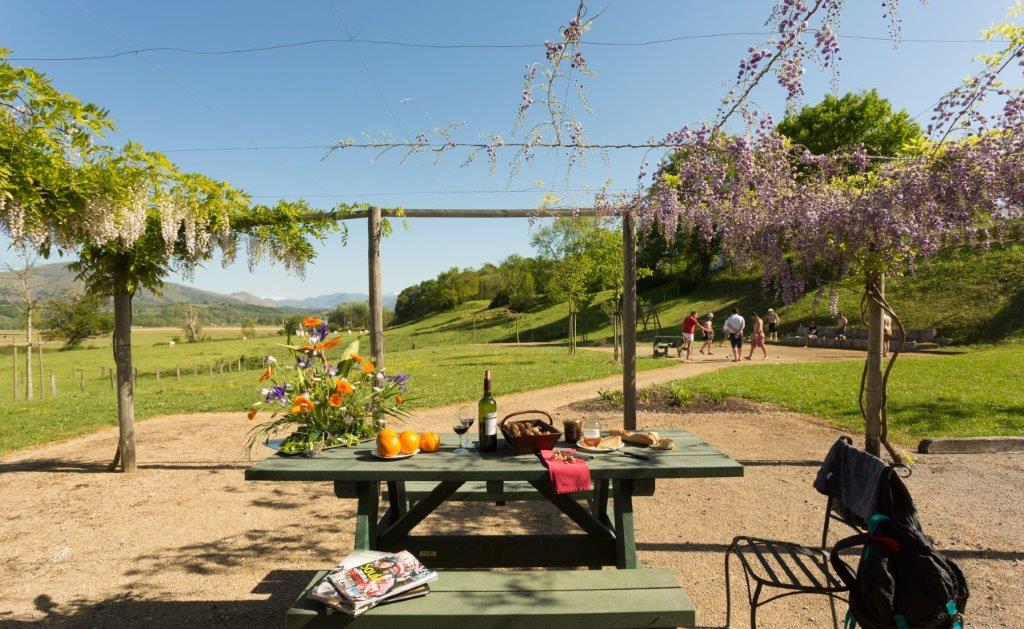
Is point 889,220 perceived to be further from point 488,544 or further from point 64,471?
point 64,471

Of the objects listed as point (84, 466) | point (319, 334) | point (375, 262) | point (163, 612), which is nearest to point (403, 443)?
point (319, 334)

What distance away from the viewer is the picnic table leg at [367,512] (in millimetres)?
3258

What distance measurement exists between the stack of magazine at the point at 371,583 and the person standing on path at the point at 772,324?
21.5 metres

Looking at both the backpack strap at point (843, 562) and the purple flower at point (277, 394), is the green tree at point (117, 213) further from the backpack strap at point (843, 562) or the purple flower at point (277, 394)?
the backpack strap at point (843, 562)

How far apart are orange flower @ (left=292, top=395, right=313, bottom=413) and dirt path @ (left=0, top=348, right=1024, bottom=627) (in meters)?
1.31

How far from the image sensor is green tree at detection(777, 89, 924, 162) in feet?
107

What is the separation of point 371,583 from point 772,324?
23.0 metres

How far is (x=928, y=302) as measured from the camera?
21.5 metres

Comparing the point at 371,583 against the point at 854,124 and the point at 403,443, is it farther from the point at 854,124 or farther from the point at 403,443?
the point at 854,124

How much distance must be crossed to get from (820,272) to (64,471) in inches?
396

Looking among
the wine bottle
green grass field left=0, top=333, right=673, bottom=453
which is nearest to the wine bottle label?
the wine bottle

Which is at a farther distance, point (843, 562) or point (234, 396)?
→ point (234, 396)

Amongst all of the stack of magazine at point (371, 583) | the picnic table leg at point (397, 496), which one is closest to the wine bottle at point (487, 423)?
the stack of magazine at point (371, 583)

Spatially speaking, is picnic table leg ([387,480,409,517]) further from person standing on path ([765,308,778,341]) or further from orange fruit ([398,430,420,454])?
person standing on path ([765,308,778,341])
